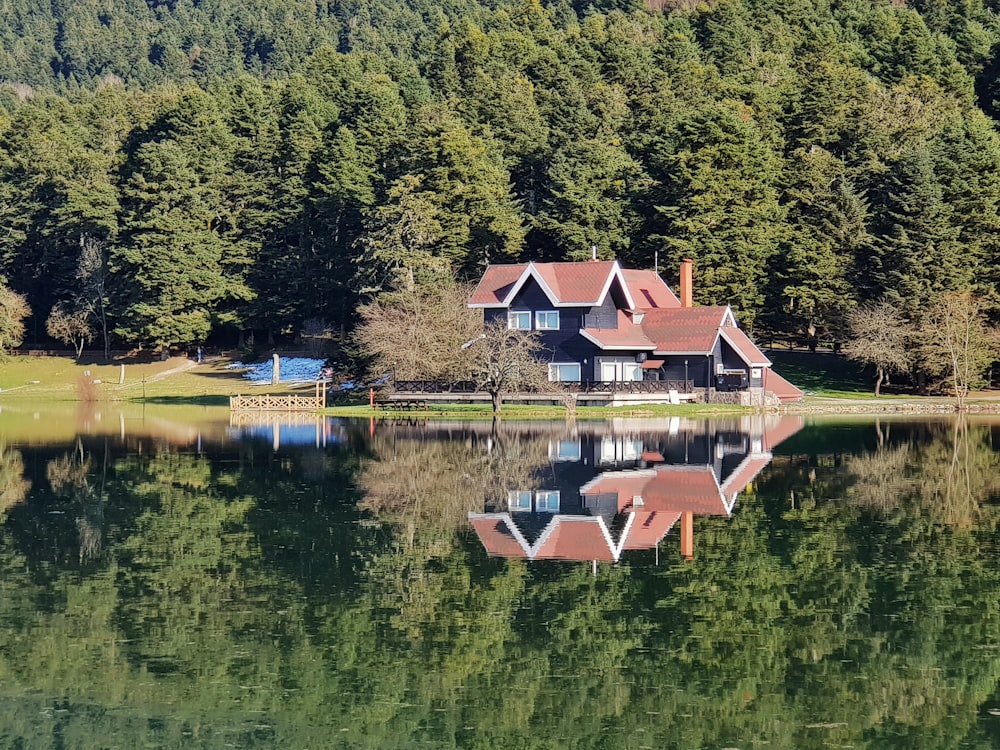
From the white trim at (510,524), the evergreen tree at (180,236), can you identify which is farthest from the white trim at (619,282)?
the white trim at (510,524)

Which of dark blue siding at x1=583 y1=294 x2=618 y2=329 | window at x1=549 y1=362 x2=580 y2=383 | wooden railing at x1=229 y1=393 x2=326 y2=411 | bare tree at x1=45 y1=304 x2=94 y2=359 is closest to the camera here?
wooden railing at x1=229 y1=393 x2=326 y2=411

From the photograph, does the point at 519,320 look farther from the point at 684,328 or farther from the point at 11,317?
the point at 11,317

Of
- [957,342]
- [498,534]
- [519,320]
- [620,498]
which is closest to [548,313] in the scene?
[519,320]

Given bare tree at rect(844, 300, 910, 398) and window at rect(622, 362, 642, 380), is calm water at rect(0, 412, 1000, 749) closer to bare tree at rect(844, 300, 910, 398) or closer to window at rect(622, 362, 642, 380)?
window at rect(622, 362, 642, 380)

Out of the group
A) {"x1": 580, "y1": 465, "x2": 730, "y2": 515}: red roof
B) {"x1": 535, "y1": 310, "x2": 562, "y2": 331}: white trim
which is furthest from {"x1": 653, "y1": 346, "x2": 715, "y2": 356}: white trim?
{"x1": 580, "y1": 465, "x2": 730, "y2": 515}: red roof

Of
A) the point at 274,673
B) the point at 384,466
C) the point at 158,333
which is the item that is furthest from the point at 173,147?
the point at 274,673

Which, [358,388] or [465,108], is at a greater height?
[465,108]

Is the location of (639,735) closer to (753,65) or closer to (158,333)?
(158,333)
